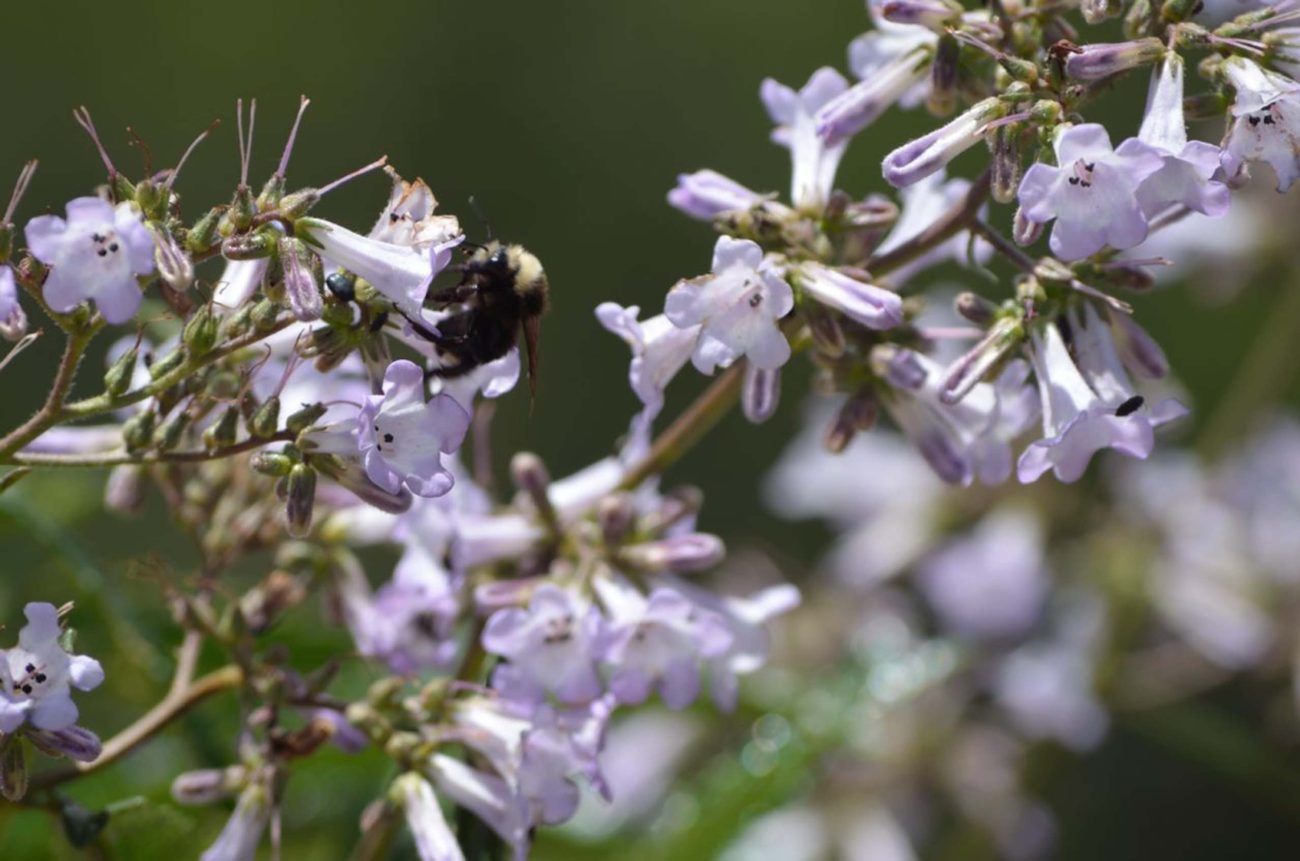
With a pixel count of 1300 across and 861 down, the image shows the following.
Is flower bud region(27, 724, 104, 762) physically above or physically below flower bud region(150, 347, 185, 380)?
below

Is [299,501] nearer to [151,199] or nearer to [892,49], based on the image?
[151,199]

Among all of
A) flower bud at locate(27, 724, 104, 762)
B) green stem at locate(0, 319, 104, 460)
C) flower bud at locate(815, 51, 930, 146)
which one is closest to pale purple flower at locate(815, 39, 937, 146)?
flower bud at locate(815, 51, 930, 146)

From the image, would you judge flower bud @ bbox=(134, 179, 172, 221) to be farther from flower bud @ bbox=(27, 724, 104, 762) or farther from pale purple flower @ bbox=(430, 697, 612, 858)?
pale purple flower @ bbox=(430, 697, 612, 858)

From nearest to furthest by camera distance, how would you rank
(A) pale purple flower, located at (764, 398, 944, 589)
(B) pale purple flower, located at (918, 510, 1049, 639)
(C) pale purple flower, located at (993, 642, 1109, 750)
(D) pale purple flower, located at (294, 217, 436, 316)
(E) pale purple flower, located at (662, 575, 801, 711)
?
(D) pale purple flower, located at (294, 217, 436, 316) < (E) pale purple flower, located at (662, 575, 801, 711) < (C) pale purple flower, located at (993, 642, 1109, 750) < (B) pale purple flower, located at (918, 510, 1049, 639) < (A) pale purple flower, located at (764, 398, 944, 589)

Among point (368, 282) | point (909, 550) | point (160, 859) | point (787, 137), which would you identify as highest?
point (368, 282)

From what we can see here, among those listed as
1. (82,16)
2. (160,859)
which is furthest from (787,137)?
(82,16)

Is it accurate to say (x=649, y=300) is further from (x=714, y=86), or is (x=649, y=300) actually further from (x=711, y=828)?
(x=711, y=828)

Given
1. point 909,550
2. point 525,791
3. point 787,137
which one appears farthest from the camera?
point 909,550
